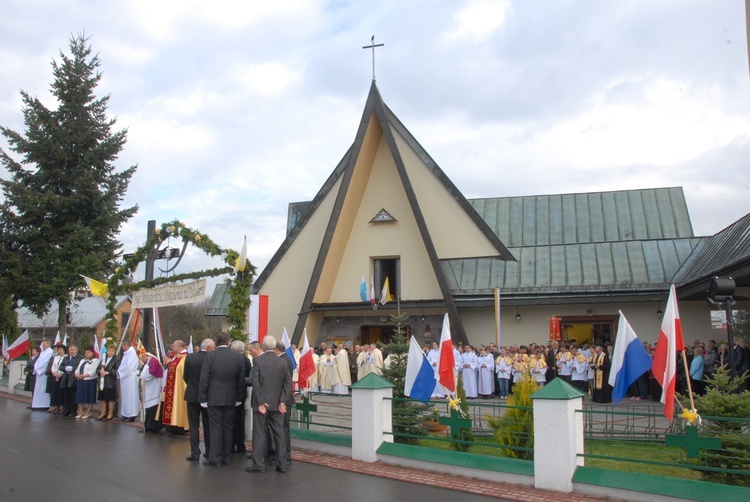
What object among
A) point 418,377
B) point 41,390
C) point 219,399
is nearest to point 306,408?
point 219,399

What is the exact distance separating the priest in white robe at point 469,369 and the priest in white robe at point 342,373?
3.89 meters

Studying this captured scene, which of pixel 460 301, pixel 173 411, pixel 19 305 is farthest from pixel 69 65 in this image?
pixel 173 411

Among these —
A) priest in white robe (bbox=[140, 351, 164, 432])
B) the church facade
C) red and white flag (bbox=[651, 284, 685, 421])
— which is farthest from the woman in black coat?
red and white flag (bbox=[651, 284, 685, 421])

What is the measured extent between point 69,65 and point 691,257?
2744 cm

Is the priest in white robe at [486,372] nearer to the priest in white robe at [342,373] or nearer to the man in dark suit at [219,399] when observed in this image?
the priest in white robe at [342,373]

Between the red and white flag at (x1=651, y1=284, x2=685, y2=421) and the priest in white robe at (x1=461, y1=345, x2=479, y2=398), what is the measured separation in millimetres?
11891

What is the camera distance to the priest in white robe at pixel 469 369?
64.1 feet

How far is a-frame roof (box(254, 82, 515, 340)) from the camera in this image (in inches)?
875

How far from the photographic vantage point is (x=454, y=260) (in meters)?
24.2

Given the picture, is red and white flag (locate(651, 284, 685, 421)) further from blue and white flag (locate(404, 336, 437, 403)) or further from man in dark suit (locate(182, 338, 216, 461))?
man in dark suit (locate(182, 338, 216, 461))

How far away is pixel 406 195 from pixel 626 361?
16408 millimetres

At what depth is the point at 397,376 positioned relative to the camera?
10617 millimetres

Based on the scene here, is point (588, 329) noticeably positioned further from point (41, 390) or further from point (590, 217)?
point (41, 390)

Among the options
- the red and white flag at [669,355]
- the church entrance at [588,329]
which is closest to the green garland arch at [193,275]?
the red and white flag at [669,355]
